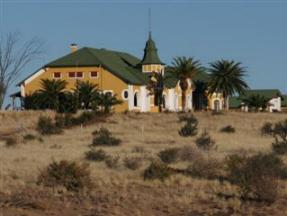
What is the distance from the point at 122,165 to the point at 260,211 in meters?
9.59

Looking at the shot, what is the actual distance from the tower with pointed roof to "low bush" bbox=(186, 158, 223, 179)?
6570 cm

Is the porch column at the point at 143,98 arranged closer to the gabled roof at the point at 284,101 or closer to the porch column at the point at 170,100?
the porch column at the point at 170,100

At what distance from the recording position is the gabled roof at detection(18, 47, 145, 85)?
3221 inches

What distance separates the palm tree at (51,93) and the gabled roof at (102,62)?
526 centimetres

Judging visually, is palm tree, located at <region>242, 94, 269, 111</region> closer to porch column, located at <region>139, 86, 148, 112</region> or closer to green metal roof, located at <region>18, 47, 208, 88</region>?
green metal roof, located at <region>18, 47, 208, 88</region>

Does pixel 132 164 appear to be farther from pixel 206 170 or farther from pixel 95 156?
pixel 95 156

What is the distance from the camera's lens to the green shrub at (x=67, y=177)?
62.5ft

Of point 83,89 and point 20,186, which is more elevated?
point 83,89

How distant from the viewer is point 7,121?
62.9m

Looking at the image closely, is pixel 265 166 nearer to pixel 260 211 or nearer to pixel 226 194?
pixel 226 194

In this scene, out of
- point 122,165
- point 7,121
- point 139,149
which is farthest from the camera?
point 7,121

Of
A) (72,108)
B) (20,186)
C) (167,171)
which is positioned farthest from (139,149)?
(72,108)

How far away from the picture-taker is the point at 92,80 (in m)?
82.2

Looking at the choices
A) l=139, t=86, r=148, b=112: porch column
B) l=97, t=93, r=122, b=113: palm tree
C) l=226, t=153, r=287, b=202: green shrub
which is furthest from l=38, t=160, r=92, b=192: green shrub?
l=139, t=86, r=148, b=112: porch column
